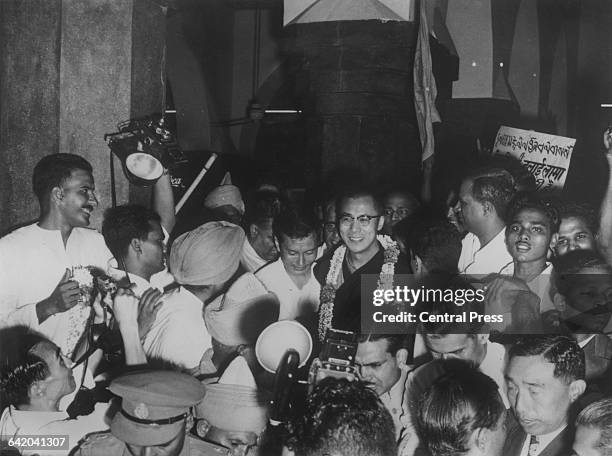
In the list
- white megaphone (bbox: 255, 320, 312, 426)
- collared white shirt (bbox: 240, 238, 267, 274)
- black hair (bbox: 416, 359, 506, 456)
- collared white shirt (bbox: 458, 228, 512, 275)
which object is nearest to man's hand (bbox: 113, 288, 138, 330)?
collared white shirt (bbox: 240, 238, 267, 274)

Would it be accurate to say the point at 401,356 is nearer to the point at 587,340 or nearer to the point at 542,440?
the point at 542,440

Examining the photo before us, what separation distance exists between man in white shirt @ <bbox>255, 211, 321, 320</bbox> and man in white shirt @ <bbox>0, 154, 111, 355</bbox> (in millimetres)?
1137

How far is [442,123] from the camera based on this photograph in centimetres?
443

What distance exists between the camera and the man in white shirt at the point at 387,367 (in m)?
4.36

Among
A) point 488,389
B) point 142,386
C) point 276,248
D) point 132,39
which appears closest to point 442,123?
point 276,248

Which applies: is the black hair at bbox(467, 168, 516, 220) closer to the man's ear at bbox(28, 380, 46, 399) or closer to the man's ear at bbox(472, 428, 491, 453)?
the man's ear at bbox(472, 428, 491, 453)

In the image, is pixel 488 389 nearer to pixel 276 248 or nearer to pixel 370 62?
pixel 276 248

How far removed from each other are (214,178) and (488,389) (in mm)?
2087

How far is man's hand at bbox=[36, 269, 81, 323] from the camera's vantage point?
452cm

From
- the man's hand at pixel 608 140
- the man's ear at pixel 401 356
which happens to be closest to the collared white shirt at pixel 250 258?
the man's ear at pixel 401 356

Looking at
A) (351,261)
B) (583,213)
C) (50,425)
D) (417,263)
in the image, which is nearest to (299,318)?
(351,261)

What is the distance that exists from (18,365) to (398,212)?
8.35ft

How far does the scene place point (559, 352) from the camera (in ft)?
13.9

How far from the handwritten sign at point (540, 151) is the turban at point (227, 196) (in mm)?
1586
